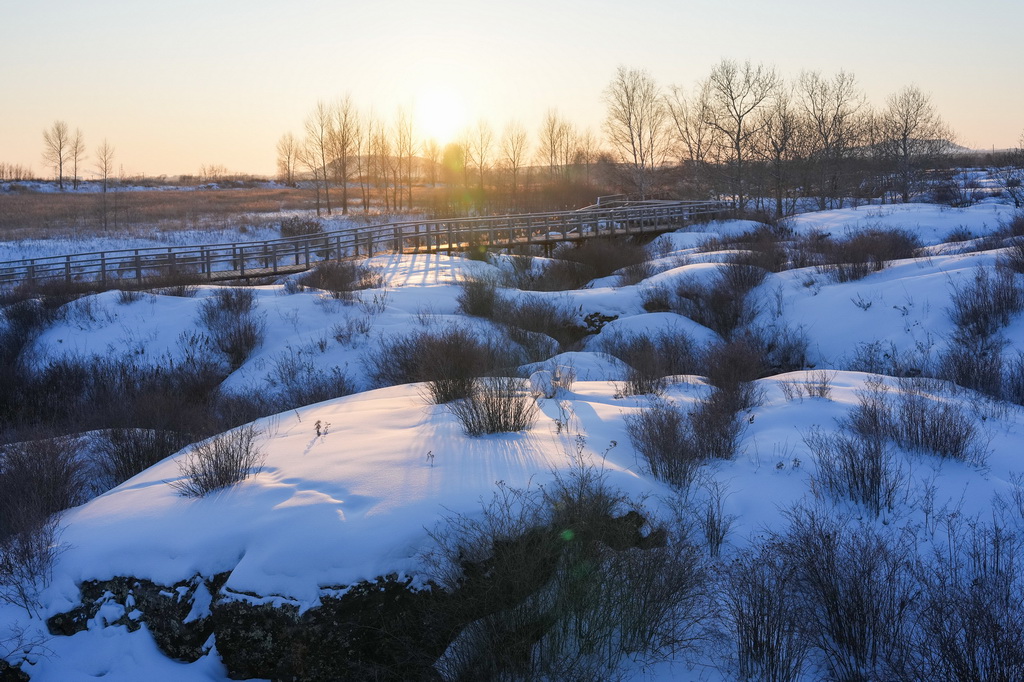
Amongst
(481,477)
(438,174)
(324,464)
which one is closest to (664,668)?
(481,477)

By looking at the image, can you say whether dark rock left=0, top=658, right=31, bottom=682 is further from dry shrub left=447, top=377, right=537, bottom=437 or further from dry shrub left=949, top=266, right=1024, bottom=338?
dry shrub left=949, top=266, right=1024, bottom=338

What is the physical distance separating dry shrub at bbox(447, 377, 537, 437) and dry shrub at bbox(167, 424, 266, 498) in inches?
81.4

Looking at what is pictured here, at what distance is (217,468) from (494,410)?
2665 mm

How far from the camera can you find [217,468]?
6.37m

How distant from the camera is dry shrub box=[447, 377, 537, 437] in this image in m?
7.36

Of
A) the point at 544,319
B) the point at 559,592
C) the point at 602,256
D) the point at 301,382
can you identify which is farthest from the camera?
the point at 602,256

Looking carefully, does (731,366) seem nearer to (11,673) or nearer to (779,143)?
(11,673)

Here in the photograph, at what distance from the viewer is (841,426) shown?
789 cm

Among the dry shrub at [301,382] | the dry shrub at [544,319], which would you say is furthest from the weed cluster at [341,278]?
the dry shrub at [544,319]

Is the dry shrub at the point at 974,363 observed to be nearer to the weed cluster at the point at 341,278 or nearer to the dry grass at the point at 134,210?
the weed cluster at the point at 341,278

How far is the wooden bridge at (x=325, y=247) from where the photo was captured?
2469 centimetres

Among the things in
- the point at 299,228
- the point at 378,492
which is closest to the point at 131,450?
the point at 378,492

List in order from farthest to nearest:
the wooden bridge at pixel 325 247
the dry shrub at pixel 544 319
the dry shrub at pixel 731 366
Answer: the wooden bridge at pixel 325 247
the dry shrub at pixel 544 319
the dry shrub at pixel 731 366

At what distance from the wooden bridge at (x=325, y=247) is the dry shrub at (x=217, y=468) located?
1772 cm
